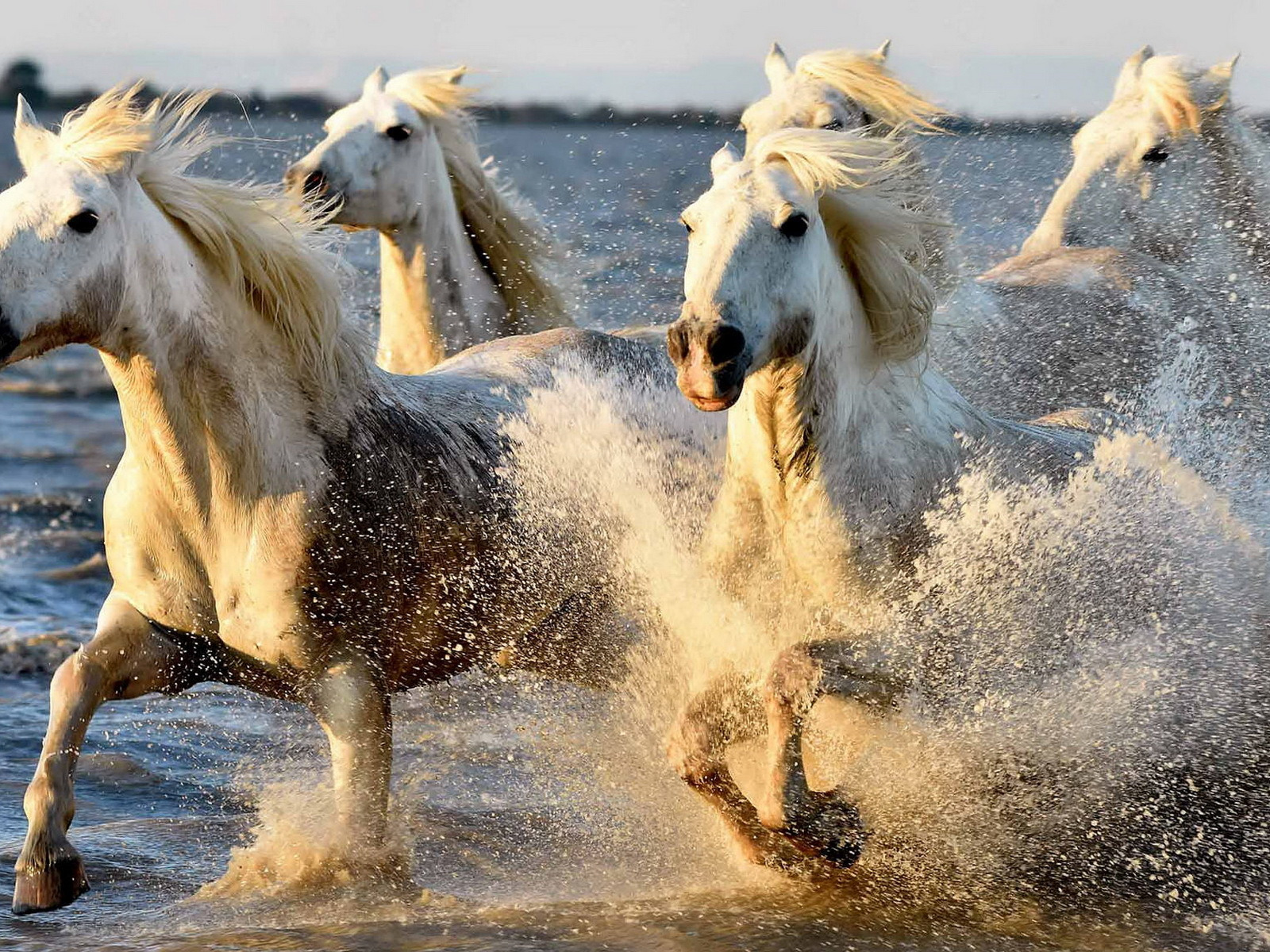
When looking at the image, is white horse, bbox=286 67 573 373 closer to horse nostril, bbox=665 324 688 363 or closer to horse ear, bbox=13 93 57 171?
horse ear, bbox=13 93 57 171

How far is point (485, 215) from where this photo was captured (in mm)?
7207

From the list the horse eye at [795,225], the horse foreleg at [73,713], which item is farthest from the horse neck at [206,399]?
the horse eye at [795,225]

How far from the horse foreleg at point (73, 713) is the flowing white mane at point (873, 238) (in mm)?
1806

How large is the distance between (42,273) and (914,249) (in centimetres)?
191

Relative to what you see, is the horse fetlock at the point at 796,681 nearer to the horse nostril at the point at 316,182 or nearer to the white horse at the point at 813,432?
the white horse at the point at 813,432

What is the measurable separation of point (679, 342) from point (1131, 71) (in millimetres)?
4508

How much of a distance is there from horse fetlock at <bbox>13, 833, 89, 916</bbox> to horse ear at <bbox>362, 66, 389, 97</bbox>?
3675mm

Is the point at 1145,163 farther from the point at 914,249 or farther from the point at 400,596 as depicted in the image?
the point at 400,596

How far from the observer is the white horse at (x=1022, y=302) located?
6.23m

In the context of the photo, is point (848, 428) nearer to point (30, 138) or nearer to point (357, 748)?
point (357, 748)

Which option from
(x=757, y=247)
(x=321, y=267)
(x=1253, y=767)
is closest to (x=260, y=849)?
(x=321, y=267)

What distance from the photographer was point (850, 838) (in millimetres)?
4055

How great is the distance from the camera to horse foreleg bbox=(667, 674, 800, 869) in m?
4.42

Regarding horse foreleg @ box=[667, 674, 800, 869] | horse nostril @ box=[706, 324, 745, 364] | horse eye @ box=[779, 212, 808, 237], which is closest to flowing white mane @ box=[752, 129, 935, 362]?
horse eye @ box=[779, 212, 808, 237]
